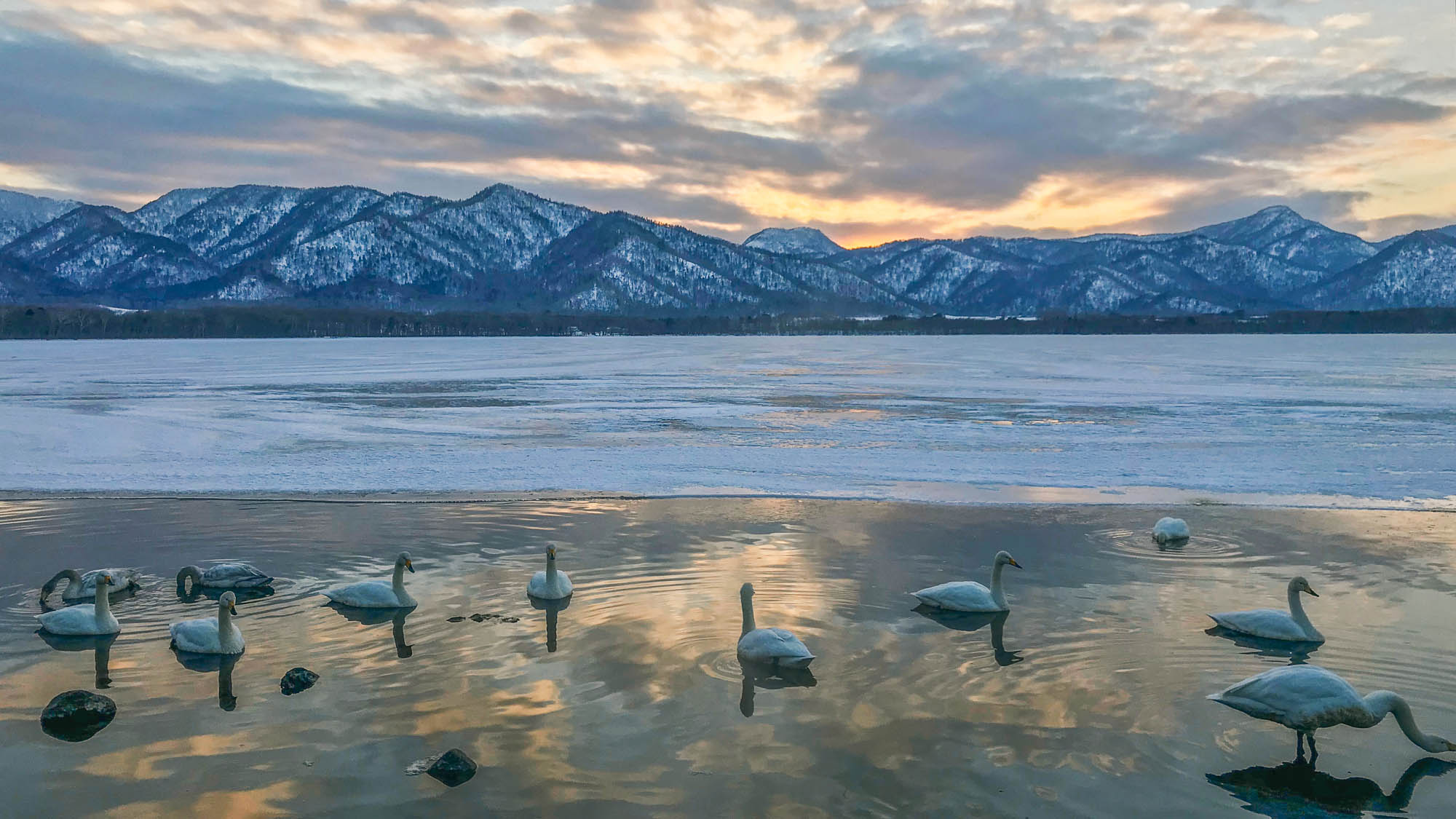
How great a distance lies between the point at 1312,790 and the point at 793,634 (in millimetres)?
5088

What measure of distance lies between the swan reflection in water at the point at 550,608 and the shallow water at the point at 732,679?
0.40 feet

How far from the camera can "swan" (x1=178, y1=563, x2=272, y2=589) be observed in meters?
13.4

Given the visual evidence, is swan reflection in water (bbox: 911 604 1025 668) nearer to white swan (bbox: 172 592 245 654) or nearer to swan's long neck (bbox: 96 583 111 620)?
white swan (bbox: 172 592 245 654)

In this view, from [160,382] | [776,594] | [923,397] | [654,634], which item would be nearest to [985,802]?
[654,634]

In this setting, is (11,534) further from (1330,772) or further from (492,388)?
(492,388)

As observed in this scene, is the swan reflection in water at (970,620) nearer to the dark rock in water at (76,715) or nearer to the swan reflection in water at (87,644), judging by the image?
the dark rock in water at (76,715)

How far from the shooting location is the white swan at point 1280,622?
11.3m

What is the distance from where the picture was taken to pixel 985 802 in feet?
25.5

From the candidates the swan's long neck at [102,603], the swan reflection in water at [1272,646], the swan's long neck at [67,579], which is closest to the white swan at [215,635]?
the swan's long neck at [102,603]

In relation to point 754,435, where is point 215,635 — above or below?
below

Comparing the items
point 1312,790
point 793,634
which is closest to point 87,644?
point 793,634

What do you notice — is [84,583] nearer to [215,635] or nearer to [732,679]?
[215,635]

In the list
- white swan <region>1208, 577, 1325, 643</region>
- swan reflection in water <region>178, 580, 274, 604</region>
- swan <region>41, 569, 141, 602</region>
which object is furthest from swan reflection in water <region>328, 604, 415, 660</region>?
white swan <region>1208, 577, 1325, 643</region>

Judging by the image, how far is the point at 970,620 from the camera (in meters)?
12.3
